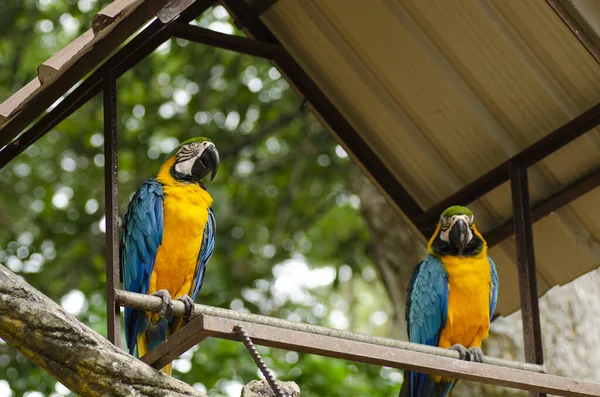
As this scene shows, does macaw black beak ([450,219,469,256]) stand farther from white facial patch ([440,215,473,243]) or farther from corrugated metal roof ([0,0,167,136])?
corrugated metal roof ([0,0,167,136])

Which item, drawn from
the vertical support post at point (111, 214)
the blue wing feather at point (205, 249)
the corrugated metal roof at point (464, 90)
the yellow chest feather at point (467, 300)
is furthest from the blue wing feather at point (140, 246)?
the yellow chest feather at point (467, 300)

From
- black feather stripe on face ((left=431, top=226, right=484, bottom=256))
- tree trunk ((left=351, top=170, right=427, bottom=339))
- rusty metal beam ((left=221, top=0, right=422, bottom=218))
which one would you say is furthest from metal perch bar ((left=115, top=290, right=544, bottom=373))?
tree trunk ((left=351, top=170, right=427, bottom=339))

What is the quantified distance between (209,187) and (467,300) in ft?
13.0

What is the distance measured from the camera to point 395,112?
4691mm

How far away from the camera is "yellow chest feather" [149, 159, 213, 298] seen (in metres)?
4.15

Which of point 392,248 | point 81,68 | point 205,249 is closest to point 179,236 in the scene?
point 205,249

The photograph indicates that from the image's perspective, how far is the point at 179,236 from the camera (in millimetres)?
4176

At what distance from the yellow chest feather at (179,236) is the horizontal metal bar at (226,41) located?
0.63 m

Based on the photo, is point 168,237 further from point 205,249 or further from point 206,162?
point 206,162

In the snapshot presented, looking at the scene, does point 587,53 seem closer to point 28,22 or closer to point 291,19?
point 291,19

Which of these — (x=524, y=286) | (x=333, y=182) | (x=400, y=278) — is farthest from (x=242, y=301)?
(x=524, y=286)

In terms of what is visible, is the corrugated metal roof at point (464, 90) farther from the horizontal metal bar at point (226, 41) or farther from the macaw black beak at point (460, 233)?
the macaw black beak at point (460, 233)

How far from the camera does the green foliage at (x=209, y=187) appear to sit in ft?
25.7

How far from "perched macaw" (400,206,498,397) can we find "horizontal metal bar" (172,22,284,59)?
1.11 metres
